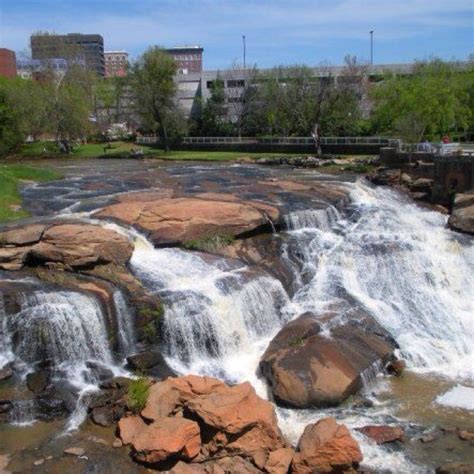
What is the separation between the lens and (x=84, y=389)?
13.6 meters

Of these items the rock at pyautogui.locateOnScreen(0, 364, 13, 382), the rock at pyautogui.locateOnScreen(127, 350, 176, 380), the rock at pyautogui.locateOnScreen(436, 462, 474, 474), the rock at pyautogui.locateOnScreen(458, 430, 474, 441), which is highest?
the rock at pyautogui.locateOnScreen(0, 364, 13, 382)

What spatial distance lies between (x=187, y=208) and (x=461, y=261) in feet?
31.7

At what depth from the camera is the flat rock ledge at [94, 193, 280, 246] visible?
19.7 meters

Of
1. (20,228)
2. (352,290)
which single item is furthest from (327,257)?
(20,228)

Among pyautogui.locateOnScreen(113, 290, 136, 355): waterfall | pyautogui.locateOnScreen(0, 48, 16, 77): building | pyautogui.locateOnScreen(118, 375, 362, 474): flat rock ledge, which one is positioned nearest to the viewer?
pyautogui.locateOnScreen(118, 375, 362, 474): flat rock ledge

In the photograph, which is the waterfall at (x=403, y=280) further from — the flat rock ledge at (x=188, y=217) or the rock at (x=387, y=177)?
the rock at (x=387, y=177)

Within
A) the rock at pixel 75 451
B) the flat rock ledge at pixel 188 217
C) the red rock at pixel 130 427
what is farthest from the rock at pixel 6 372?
the flat rock ledge at pixel 188 217

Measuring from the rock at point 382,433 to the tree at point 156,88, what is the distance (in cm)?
4358

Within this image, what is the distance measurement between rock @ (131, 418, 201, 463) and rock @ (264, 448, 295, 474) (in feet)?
4.38

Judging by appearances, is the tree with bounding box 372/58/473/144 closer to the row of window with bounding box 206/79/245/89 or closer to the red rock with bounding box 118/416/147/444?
the row of window with bounding box 206/79/245/89

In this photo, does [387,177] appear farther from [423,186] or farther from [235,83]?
[235,83]

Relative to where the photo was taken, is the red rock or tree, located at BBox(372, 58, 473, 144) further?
tree, located at BBox(372, 58, 473, 144)

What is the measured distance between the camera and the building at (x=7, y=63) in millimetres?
94188

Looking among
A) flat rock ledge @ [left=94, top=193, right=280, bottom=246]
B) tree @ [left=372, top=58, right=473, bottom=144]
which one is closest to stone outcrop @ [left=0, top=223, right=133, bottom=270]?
flat rock ledge @ [left=94, top=193, right=280, bottom=246]
